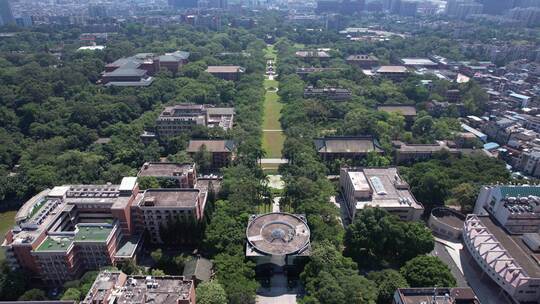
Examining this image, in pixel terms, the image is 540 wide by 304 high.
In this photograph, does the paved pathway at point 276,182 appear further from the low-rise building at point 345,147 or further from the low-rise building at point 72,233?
the low-rise building at point 72,233

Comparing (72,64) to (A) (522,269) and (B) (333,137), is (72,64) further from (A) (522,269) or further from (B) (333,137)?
(A) (522,269)

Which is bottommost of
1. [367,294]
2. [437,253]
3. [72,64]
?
[437,253]

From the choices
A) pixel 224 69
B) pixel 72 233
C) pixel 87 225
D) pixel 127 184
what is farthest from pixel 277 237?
pixel 224 69

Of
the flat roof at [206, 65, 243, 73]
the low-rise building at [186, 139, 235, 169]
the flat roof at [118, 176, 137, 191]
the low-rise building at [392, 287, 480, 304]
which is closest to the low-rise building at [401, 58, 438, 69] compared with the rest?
the flat roof at [206, 65, 243, 73]

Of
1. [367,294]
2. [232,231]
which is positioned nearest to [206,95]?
[232,231]

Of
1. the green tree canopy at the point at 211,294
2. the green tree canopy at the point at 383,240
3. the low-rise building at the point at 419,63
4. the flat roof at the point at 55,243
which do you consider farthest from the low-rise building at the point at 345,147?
the low-rise building at the point at 419,63

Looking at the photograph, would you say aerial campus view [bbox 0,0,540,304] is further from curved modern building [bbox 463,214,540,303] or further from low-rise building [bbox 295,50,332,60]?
low-rise building [bbox 295,50,332,60]
